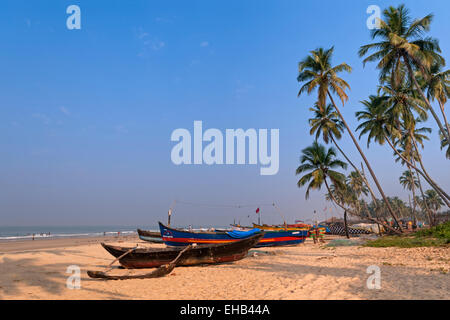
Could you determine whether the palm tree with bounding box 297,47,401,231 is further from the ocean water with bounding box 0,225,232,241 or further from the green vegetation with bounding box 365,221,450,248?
the ocean water with bounding box 0,225,232,241

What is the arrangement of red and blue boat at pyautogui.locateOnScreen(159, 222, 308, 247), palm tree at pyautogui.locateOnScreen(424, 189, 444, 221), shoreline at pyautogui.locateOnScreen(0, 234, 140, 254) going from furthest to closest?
palm tree at pyautogui.locateOnScreen(424, 189, 444, 221)
shoreline at pyautogui.locateOnScreen(0, 234, 140, 254)
red and blue boat at pyautogui.locateOnScreen(159, 222, 308, 247)

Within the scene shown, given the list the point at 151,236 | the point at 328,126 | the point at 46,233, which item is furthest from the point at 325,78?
the point at 46,233

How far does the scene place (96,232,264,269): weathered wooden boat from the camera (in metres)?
10.9

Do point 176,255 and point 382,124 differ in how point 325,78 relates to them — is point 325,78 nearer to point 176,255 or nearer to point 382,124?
point 382,124

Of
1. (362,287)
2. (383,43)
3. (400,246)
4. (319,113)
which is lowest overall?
(400,246)

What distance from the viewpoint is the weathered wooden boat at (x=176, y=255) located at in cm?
1088

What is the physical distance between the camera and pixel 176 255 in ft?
36.1

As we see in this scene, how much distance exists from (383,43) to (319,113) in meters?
9.65

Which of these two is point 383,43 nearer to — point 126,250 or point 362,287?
point 362,287

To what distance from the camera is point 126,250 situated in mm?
10953

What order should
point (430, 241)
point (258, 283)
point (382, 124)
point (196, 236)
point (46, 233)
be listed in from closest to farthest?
1. point (258, 283)
2. point (430, 241)
3. point (196, 236)
4. point (382, 124)
5. point (46, 233)

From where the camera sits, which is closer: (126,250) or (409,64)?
(126,250)

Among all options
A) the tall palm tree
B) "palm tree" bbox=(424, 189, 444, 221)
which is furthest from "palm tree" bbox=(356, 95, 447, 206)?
"palm tree" bbox=(424, 189, 444, 221)
